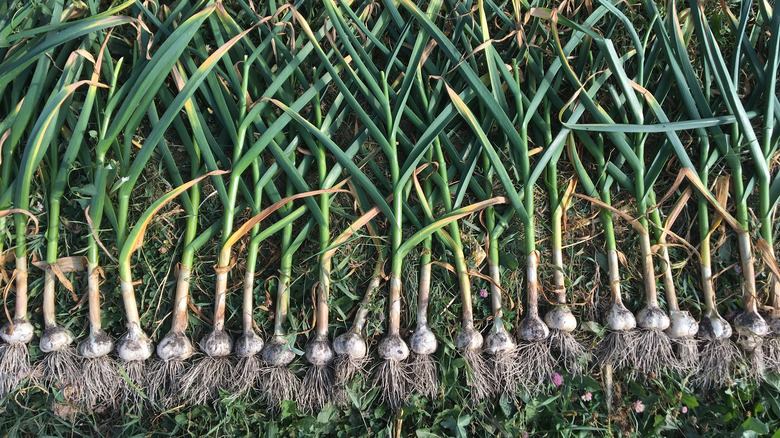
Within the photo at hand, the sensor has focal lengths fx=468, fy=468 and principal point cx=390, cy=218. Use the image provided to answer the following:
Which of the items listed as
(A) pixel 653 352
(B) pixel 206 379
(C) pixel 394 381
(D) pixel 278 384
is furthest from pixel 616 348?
(B) pixel 206 379

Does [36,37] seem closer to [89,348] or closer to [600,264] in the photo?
[89,348]

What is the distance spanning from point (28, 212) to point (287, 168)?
2.43ft

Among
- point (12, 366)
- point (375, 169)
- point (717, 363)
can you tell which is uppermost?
point (375, 169)

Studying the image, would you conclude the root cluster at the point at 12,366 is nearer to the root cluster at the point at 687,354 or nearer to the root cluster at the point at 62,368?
the root cluster at the point at 62,368

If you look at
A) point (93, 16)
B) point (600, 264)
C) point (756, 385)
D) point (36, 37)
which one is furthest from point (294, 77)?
point (756, 385)

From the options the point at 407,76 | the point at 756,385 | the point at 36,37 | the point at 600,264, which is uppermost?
the point at 36,37

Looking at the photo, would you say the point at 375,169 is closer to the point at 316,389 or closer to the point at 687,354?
the point at 316,389

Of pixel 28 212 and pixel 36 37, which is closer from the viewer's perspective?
pixel 28 212

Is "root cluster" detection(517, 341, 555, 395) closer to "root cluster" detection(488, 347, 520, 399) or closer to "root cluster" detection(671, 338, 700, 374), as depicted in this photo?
"root cluster" detection(488, 347, 520, 399)

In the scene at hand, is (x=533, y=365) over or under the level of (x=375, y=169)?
under

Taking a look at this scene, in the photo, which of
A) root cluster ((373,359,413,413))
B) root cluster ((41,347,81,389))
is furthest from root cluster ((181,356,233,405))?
root cluster ((373,359,413,413))

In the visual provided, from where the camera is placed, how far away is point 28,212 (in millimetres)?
1338

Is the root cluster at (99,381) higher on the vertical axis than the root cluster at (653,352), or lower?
higher

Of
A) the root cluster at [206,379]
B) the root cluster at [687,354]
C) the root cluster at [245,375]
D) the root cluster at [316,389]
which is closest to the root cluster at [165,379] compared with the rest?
the root cluster at [206,379]
